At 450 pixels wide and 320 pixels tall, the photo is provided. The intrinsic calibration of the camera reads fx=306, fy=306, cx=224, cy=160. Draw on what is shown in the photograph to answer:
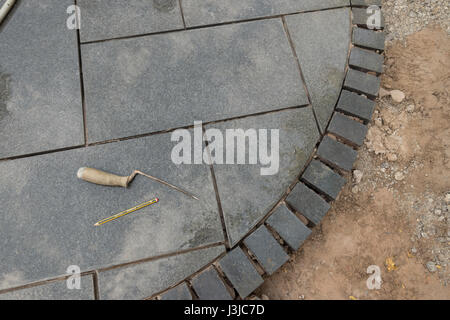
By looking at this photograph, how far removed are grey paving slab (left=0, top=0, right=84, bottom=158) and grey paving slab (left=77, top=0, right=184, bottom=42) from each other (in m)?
0.18

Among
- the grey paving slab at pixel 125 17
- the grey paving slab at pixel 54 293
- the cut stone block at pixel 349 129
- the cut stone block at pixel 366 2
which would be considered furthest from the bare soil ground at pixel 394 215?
the grey paving slab at pixel 125 17

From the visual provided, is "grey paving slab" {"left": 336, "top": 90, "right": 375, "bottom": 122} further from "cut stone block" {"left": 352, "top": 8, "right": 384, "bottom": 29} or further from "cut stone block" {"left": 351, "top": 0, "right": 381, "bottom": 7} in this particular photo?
"cut stone block" {"left": 351, "top": 0, "right": 381, "bottom": 7}

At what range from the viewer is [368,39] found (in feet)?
9.43

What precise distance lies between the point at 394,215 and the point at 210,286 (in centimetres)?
160

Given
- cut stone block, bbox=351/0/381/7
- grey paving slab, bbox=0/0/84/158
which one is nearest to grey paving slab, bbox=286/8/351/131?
cut stone block, bbox=351/0/381/7

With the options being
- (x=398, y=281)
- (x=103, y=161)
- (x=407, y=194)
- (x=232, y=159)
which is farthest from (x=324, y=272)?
(x=103, y=161)

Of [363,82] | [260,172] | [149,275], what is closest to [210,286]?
[149,275]

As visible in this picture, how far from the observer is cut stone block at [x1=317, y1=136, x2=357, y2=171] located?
253 centimetres

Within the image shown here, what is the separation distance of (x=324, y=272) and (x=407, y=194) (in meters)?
0.97

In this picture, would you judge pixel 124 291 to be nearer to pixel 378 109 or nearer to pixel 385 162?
pixel 385 162

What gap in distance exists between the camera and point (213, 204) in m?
2.42

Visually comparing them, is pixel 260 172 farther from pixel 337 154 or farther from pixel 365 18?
pixel 365 18

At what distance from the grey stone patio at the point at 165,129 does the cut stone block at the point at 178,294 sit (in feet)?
0.03

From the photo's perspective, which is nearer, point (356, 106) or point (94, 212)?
point (94, 212)
